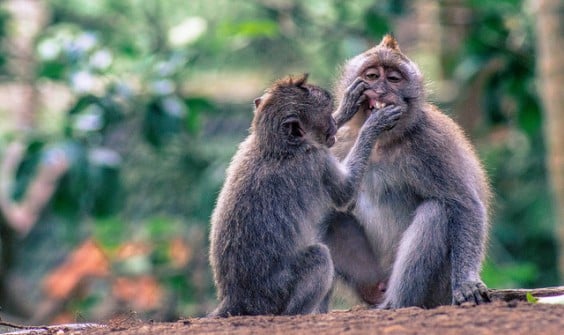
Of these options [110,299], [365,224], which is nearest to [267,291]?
[365,224]

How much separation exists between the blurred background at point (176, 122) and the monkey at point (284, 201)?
1183mm

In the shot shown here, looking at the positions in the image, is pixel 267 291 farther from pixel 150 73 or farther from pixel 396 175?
pixel 150 73

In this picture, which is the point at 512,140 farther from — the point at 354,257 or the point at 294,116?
the point at 294,116

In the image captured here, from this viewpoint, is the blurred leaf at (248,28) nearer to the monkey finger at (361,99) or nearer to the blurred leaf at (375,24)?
the blurred leaf at (375,24)

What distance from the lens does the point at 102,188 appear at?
32.2 feet

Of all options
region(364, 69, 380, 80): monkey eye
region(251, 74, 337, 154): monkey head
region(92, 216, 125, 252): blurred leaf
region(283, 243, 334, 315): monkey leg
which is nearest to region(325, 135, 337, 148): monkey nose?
region(251, 74, 337, 154): monkey head

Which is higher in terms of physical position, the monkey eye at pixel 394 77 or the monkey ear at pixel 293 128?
the monkey eye at pixel 394 77

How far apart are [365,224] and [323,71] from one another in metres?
7.88

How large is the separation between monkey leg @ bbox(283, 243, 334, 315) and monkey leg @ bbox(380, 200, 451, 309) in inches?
23.4

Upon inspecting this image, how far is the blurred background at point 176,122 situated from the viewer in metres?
9.79

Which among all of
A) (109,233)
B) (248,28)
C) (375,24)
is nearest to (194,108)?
(248,28)

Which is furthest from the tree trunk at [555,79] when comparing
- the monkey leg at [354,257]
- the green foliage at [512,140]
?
the monkey leg at [354,257]

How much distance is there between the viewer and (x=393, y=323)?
511cm

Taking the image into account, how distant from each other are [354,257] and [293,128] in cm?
119
